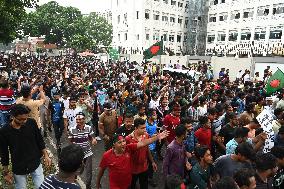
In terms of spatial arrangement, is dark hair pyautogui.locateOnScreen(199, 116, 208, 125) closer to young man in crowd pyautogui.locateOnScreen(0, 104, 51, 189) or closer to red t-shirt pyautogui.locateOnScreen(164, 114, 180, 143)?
red t-shirt pyautogui.locateOnScreen(164, 114, 180, 143)

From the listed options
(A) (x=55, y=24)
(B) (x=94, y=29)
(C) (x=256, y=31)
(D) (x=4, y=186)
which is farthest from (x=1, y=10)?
(B) (x=94, y=29)

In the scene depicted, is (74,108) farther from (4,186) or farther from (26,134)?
(26,134)

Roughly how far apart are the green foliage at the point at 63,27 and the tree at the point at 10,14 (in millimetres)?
36349

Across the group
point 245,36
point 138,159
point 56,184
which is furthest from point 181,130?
point 245,36

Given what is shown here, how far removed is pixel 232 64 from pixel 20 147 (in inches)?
992

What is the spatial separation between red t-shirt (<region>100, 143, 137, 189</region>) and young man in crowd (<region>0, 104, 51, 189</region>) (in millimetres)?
1075

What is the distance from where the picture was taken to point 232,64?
89.9ft

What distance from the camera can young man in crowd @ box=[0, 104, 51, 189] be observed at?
443 cm

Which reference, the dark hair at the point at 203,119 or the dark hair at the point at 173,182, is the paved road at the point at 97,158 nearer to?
the dark hair at the point at 203,119

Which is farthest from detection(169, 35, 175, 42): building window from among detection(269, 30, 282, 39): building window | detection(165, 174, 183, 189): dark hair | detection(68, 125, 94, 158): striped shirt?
detection(165, 174, 183, 189): dark hair

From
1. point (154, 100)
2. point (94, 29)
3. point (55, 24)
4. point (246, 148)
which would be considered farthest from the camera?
point (94, 29)

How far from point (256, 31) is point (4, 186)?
131 feet

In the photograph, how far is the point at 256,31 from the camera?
→ 4050 centimetres

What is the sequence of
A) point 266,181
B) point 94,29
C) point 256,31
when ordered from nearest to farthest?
point 266,181, point 256,31, point 94,29
